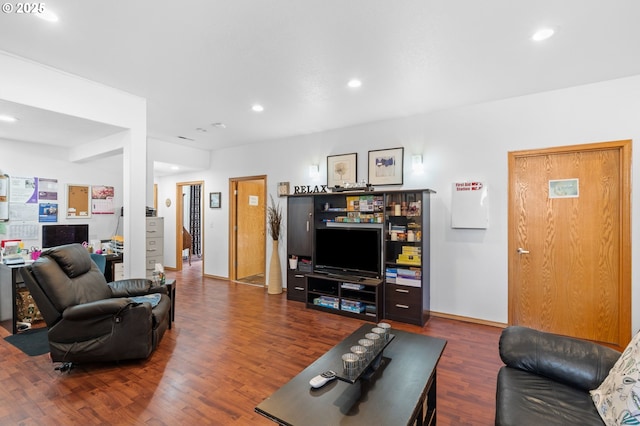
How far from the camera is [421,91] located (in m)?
3.33

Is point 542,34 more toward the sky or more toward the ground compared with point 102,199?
more toward the sky

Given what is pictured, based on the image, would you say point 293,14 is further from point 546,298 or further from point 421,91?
point 546,298

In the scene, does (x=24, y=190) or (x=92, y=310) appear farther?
(x=24, y=190)

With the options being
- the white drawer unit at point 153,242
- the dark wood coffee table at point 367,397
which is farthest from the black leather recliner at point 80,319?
the white drawer unit at point 153,242

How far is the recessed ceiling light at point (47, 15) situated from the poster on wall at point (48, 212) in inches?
127

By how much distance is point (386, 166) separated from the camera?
4320 mm

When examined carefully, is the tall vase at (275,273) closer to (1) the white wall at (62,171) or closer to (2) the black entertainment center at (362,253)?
(2) the black entertainment center at (362,253)

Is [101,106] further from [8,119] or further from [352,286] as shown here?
[352,286]

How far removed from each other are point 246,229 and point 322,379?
16.4ft

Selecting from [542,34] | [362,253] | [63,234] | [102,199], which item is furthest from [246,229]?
[542,34]

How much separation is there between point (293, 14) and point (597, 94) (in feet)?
10.5

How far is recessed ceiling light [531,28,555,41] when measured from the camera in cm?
222

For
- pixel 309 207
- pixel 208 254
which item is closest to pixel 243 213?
pixel 208 254
